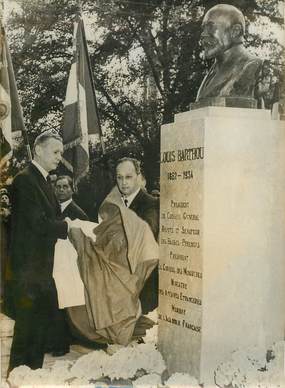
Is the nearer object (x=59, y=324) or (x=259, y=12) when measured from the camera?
(x=59, y=324)

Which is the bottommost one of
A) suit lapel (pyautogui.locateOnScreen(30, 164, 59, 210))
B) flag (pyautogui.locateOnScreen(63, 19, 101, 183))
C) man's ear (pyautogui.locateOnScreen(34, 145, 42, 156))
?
suit lapel (pyautogui.locateOnScreen(30, 164, 59, 210))

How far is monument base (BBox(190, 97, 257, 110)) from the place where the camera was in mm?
4766

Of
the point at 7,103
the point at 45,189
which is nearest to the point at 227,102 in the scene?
the point at 45,189

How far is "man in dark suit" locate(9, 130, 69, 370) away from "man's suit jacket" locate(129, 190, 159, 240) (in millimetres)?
577

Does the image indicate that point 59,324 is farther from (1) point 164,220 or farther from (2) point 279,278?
(2) point 279,278

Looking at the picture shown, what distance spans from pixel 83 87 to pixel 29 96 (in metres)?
0.43

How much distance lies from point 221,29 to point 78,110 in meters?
1.34

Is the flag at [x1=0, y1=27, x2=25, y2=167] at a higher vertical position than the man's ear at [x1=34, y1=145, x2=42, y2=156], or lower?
higher

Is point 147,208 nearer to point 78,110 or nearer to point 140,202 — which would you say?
point 140,202

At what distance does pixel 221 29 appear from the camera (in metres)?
4.86

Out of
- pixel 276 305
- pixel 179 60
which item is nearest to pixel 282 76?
pixel 179 60

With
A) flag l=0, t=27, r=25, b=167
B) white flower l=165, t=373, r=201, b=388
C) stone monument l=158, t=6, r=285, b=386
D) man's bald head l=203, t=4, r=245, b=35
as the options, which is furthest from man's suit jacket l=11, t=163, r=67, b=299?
man's bald head l=203, t=4, r=245, b=35

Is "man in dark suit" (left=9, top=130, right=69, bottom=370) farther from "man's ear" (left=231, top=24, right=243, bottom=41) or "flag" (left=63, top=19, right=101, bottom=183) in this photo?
"man's ear" (left=231, top=24, right=243, bottom=41)

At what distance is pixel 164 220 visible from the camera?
4.79 m
